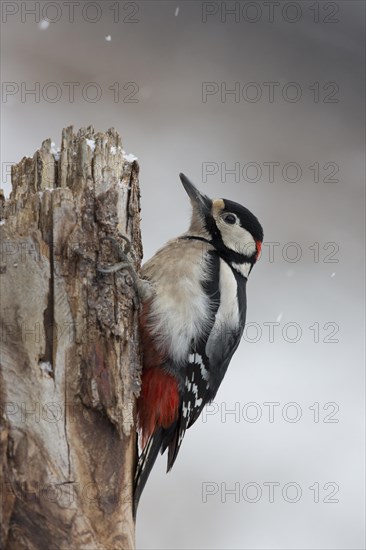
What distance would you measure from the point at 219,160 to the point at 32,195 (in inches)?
92.4

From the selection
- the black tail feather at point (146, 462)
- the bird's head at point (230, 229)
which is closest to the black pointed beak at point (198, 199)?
the bird's head at point (230, 229)

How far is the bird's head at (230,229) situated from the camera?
3.21 meters

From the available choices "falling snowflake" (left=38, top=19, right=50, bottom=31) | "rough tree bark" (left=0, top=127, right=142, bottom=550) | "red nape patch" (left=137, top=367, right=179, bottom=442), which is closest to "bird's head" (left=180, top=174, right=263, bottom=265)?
"red nape patch" (left=137, top=367, right=179, bottom=442)

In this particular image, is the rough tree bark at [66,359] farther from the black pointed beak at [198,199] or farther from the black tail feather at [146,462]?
the black pointed beak at [198,199]

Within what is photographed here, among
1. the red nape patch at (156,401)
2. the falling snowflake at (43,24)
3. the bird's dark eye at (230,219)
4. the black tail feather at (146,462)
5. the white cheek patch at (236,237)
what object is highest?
the falling snowflake at (43,24)

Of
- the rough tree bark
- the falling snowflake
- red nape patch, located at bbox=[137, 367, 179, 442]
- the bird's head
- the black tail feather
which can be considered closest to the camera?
the rough tree bark

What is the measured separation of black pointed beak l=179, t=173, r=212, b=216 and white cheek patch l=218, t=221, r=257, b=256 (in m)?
0.10

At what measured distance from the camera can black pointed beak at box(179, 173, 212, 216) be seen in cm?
327

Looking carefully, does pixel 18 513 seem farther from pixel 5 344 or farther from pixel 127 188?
pixel 127 188

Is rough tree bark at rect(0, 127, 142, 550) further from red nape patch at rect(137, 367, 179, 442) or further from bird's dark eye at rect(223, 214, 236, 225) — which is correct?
bird's dark eye at rect(223, 214, 236, 225)

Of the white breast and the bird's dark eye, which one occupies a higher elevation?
the bird's dark eye

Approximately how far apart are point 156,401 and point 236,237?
88 cm

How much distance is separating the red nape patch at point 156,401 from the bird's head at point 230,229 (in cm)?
68

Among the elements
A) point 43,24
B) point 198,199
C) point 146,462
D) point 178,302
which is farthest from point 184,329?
point 43,24
